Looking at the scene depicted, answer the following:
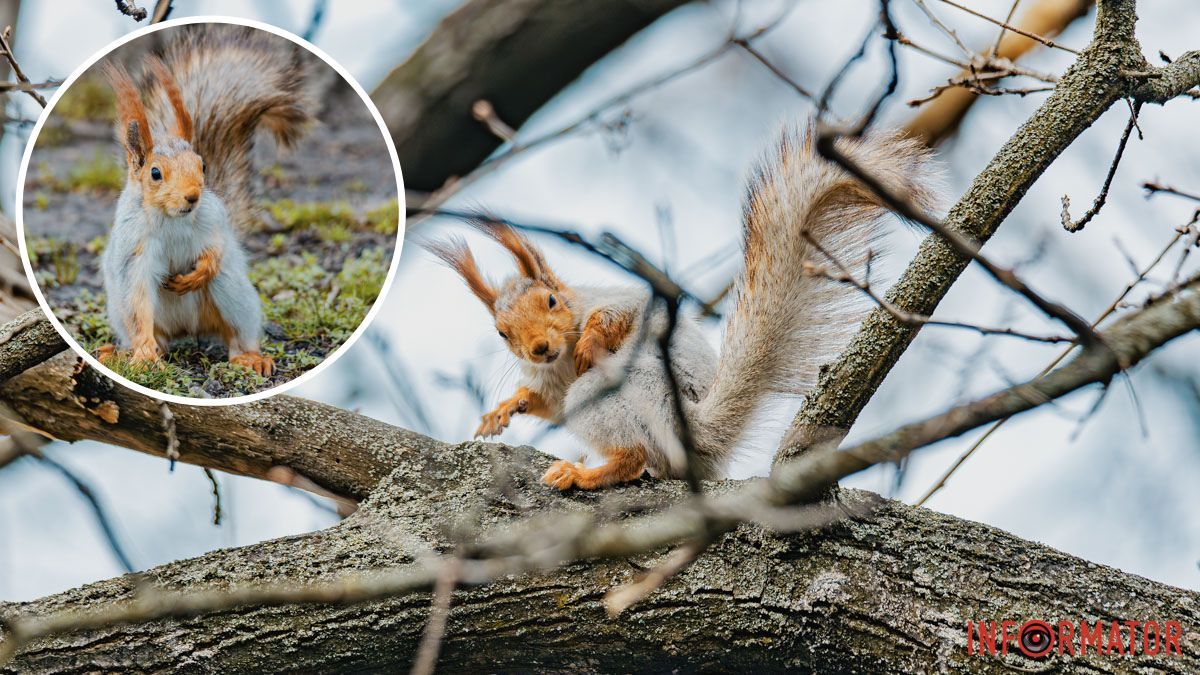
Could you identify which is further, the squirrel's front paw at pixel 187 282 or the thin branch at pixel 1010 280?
the squirrel's front paw at pixel 187 282

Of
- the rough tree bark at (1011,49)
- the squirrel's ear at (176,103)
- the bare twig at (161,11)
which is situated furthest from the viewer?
the rough tree bark at (1011,49)

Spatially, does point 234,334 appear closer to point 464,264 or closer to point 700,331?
point 464,264

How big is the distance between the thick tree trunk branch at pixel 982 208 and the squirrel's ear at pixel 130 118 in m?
1.16

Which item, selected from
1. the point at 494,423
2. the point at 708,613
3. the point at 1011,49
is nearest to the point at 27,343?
the point at 494,423

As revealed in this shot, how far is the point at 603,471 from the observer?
199 cm

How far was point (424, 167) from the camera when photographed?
9.16 ft

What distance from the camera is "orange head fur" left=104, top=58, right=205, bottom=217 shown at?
5.90 feet

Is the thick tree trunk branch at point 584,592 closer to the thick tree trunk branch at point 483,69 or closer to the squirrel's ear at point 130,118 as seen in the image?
the squirrel's ear at point 130,118

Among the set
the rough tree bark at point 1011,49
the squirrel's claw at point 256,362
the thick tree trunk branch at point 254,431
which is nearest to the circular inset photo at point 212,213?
the squirrel's claw at point 256,362

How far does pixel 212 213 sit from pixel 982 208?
1.27 meters

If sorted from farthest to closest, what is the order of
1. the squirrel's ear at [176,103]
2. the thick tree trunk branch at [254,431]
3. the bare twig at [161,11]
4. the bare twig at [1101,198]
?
the thick tree trunk branch at [254,431] → the squirrel's ear at [176,103] → the bare twig at [161,11] → the bare twig at [1101,198]

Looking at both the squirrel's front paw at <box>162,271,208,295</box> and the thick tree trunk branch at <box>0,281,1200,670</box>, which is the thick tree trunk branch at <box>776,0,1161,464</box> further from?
the squirrel's front paw at <box>162,271,208,295</box>

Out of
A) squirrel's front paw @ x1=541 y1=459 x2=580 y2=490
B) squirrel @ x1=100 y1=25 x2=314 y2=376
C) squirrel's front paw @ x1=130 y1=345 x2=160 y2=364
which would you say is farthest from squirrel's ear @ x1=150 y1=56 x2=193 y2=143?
squirrel's front paw @ x1=541 y1=459 x2=580 y2=490

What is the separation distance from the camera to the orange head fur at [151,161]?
180 cm
